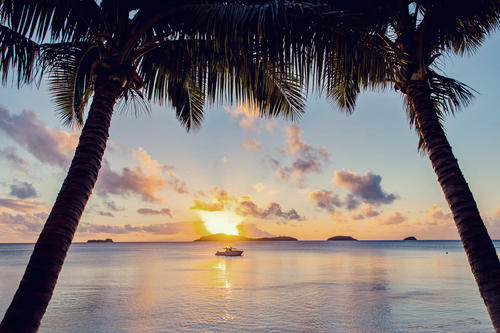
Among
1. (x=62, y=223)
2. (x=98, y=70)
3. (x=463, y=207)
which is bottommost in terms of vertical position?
(x=62, y=223)

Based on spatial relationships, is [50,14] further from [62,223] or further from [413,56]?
[413,56]

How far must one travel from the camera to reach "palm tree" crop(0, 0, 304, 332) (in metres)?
3.58

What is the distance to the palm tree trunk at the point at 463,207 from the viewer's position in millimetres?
3768

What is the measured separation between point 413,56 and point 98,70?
4519 mm

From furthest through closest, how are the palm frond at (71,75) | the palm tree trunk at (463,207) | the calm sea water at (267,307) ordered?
the calm sea water at (267,307)
the palm frond at (71,75)
the palm tree trunk at (463,207)

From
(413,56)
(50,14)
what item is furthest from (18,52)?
(413,56)

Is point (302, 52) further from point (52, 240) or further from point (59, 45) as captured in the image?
point (59, 45)

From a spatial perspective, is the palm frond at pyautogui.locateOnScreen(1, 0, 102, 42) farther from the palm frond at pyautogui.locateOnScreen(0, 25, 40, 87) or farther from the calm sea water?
the calm sea water

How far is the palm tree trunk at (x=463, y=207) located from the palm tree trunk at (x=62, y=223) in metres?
4.18

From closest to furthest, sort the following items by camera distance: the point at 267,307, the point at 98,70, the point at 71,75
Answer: the point at 98,70
the point at 71,75
the point at 267,307

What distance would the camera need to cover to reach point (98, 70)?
5043mm

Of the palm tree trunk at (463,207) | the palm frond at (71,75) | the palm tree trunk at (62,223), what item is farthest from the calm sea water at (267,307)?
the palm tree trunk at (62,223)

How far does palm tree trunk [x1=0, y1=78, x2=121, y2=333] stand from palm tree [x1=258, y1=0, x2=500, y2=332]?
8.14ft

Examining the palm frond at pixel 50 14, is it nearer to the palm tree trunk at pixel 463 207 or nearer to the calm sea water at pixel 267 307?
the palm tree trunk at pixel 463 207
